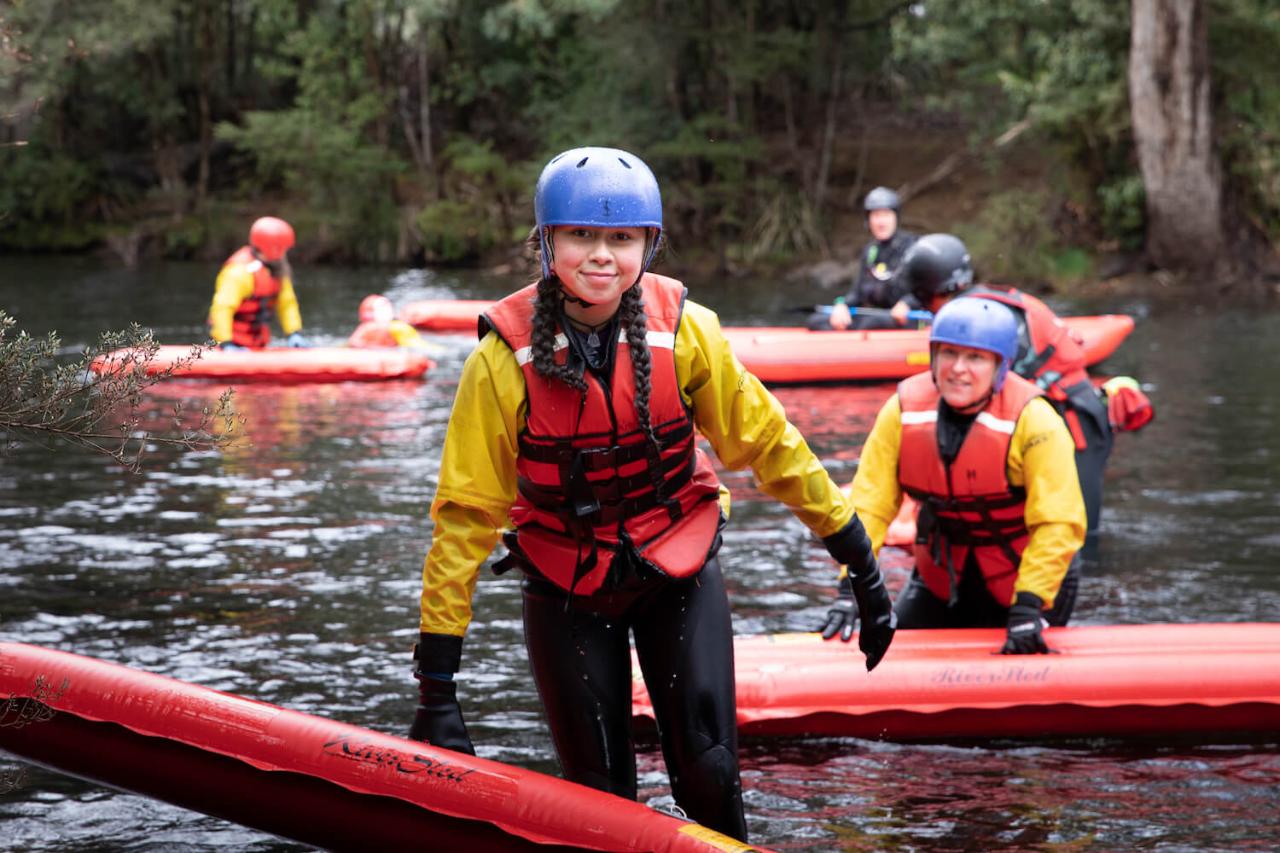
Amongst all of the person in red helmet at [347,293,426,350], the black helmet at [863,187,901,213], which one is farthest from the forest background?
the black helmet at [863,187,901,213]

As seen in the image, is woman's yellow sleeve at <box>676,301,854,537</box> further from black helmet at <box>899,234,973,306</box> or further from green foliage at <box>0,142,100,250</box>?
green foliage at <box>0,142,100,250</box>

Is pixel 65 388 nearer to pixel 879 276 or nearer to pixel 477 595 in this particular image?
pixel 477 595

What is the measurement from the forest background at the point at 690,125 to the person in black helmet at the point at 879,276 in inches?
205

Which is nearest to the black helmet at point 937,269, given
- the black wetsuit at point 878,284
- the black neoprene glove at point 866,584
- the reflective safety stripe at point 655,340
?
the black neoprene glove at point 866,584

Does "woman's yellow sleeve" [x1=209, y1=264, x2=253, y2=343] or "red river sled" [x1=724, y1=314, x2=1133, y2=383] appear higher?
"woman's yellow sleeve" [x1=209, y1=264, x2=253, y2=343]

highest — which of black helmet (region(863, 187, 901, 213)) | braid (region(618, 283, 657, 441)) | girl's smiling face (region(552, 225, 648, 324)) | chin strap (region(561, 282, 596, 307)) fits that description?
black helmet (region(863, 187, 901, 213))

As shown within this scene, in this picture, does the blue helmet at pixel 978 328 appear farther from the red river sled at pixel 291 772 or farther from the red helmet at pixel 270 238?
the red helmet at pixel 270 238

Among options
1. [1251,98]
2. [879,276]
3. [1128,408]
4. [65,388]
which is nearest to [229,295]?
[879,276]

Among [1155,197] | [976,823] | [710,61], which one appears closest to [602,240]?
[976,823]

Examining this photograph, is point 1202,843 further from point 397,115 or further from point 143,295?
point 397,115

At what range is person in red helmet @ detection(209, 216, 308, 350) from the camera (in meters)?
13.2

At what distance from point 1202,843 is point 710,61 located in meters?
22.3

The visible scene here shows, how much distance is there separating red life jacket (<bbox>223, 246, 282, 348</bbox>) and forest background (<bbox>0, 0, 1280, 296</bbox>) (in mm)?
6329

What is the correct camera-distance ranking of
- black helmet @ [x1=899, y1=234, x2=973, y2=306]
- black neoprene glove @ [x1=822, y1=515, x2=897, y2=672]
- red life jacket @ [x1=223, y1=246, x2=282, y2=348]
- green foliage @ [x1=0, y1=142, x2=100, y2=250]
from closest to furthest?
black neoprene glove @ [x1=822, y1=515, x2=897, y2=672], black helmet @ [x1=899, y1=234, x2=973, y2=306], red life jacket @ [x1=223, y1=246, x2=282, y2=348], green foliage @ [x1=0, y1=142, x2=100, y2=250]
